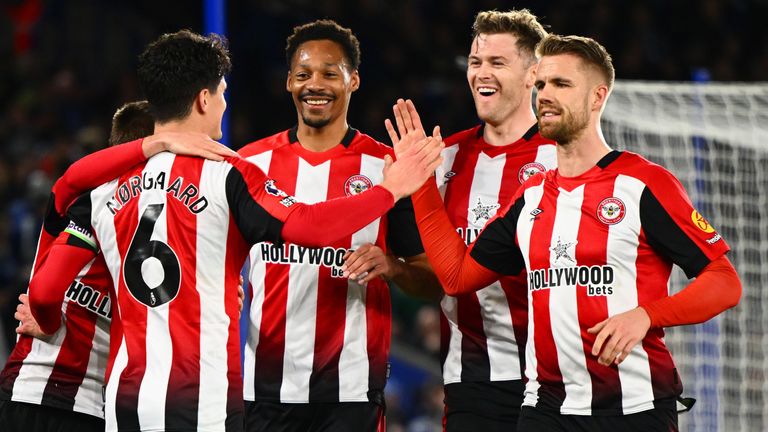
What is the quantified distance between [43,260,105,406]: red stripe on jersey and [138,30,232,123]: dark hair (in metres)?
0.73

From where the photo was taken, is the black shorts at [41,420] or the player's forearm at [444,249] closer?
the black shorts at [41,420]

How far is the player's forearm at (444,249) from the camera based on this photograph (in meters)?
4.60

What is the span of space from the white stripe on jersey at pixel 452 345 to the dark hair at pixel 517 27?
1.18 meters

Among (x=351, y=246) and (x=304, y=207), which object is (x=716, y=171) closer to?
(x=351, y=246)

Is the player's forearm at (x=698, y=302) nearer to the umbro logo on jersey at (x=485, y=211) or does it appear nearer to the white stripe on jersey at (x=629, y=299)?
the white stripe on jersey at (x=629, y=299)

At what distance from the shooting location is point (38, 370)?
445 centimetres

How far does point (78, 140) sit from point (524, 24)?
25.3ft

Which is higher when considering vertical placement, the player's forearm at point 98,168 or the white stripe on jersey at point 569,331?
the player's forearm at point 98,168

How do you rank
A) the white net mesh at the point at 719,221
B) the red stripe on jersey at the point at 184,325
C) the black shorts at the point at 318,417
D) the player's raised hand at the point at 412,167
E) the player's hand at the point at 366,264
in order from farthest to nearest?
the white net mesh at the point at 719,221 < the black shorts at the point at 318,417 < the player's hand at the point at 366,264 < the player's raised hand at the point at 412,167 < the red stripe on jersey at the point at 184,325

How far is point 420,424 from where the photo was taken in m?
9.66

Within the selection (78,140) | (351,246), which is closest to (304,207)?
(351,246)

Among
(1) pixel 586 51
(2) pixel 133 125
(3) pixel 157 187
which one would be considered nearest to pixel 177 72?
(3) pixel 157 187

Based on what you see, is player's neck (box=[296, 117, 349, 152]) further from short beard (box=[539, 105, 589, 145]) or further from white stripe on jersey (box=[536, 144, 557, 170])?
short beard (box=[539, 105, 589, 145])

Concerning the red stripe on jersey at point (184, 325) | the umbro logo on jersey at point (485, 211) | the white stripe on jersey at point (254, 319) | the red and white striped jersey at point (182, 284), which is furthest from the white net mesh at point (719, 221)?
the red stripe on jersey at point (184, 325)
